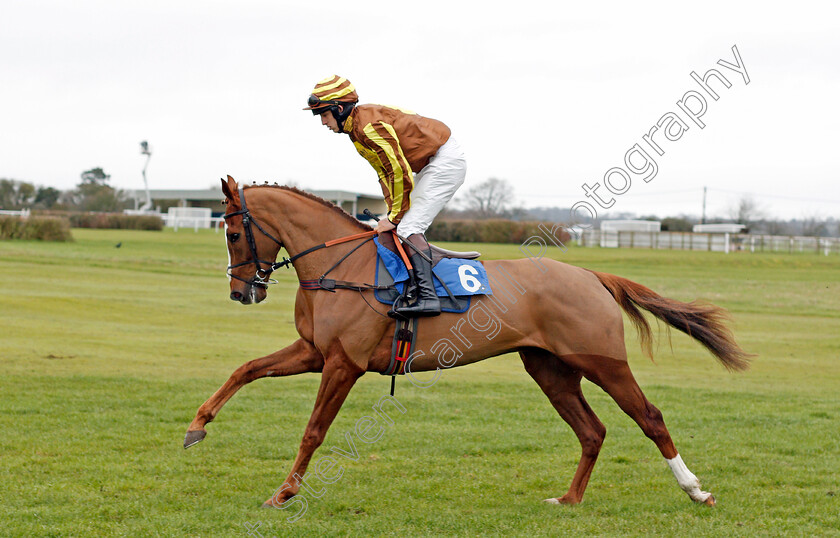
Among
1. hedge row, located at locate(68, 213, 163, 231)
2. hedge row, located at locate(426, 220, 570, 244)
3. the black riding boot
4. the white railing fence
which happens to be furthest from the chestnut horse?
hedge row, located at locate(68, 213, 163, 231)

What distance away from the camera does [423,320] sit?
5738 millimetres

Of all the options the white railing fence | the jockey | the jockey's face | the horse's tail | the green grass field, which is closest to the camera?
the green grass field

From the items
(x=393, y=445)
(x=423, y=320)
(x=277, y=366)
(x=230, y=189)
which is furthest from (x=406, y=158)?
(x=393, y=445)

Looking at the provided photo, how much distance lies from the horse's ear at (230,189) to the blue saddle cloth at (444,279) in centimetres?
106

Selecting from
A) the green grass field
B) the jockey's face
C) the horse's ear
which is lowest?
the green grass field

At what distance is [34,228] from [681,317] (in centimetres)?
3708

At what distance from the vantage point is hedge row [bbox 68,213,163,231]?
5497 centimetres

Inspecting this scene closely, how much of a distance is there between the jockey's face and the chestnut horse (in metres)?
0.58

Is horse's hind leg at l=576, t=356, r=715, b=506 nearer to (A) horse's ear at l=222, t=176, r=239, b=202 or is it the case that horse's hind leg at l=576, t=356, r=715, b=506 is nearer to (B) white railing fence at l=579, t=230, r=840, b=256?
(A) horse's ear at l=222, t=176, r=239, b=202

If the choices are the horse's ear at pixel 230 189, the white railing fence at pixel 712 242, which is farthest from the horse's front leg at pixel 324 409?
the white railing fence at pixel 712 242

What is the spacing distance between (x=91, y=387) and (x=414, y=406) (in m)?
3.86

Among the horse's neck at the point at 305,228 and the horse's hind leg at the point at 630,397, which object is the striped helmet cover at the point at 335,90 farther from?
the horse's hind leg at the point at 630,397

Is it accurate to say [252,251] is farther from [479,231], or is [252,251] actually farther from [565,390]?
[479,231]

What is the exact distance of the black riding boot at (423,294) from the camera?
5641 millimetres
